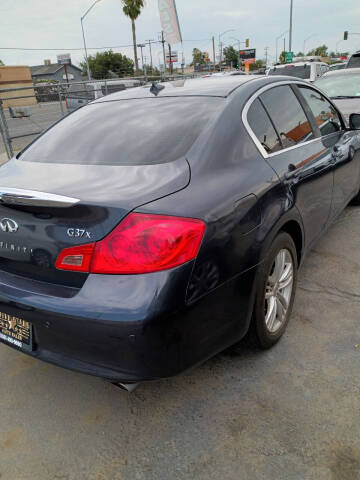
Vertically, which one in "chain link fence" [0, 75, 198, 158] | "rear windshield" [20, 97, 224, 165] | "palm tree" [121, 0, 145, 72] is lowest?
"chain link fence" [0, 75, 198, 158]

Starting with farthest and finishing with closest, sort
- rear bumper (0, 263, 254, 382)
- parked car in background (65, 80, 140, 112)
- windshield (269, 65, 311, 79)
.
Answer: windshield (269, 65, 311, 79), parked car in background (65, 80, 140, 112), rear bumper (0, 263, 254, 382)

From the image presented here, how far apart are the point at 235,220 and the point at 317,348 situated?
45.6 inches

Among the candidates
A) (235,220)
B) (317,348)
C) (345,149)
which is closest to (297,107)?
(345,149)

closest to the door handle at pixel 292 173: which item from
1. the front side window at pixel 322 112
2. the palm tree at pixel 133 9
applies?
the front side window at pixel 322 112

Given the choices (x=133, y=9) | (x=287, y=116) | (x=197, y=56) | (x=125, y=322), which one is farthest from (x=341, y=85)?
(x=197, y=56)

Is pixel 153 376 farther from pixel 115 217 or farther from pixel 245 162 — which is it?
pixel 245 162

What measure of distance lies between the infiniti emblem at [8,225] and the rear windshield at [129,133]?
21.4 inches

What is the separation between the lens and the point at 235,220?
77.4 inches

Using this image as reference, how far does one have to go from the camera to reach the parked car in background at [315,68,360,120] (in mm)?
7438

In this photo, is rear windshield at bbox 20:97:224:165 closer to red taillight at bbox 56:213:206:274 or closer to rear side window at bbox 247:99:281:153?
rear side window at bbox 247:99:281:153

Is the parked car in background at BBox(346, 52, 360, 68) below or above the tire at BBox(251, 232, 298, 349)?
above

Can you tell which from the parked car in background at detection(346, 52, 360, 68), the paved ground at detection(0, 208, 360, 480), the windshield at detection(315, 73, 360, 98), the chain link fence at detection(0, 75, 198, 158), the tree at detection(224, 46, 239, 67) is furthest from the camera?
the tree at detection(224, 46, 239, 67)

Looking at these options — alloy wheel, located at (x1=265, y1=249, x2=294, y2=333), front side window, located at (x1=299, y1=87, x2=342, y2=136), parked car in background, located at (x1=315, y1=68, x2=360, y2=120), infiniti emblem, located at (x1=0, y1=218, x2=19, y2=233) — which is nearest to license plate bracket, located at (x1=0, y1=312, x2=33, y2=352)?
infiniti emblem, located at (x1=0, y1=218, x2=19, y2=233)

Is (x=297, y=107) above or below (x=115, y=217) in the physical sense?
above
